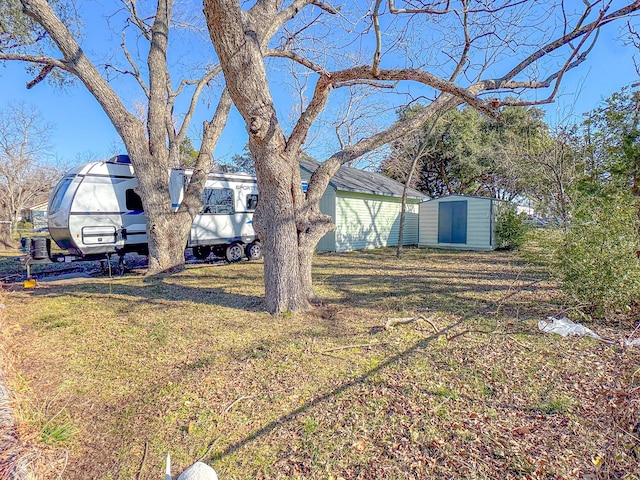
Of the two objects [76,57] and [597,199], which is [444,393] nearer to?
[597,199]

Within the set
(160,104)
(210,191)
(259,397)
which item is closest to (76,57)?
(160,104)

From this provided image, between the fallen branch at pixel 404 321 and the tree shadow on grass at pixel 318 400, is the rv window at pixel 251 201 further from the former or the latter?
the tree shadow on grass at pixel 318 400

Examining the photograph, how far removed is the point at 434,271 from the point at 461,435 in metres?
6.50

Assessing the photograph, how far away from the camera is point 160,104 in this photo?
8.25m

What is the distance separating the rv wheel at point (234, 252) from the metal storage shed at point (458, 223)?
764 cm

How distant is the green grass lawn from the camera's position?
1991 millimetres

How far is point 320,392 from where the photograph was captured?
2.72 m

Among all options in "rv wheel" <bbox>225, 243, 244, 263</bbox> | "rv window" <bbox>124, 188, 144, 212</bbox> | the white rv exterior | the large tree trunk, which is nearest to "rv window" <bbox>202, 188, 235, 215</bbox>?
the white rv exterior

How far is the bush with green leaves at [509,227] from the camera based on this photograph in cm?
1240

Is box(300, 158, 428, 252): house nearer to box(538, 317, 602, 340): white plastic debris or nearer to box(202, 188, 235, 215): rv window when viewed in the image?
box(202, 188, 235, 215): rv window

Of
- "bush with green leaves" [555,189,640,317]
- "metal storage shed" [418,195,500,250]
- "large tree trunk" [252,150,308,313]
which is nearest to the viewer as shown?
"bush with green leaves" [555,189,640,317]

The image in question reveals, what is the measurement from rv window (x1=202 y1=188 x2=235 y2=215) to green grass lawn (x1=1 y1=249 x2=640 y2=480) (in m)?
4.87

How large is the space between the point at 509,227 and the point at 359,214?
18.1 ft

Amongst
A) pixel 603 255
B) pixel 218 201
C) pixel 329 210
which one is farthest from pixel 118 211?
pixel 603 255
